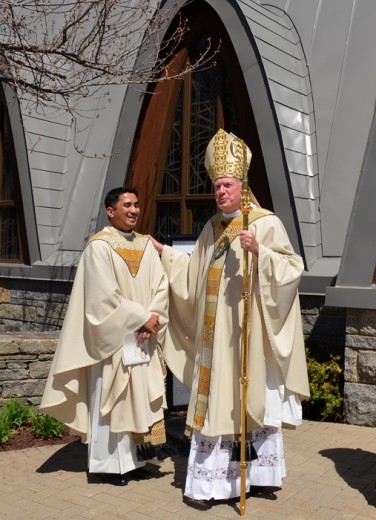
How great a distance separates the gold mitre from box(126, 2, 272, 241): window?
343 centimetres

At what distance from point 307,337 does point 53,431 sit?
2703mm

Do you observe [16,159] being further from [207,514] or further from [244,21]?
[207,514]

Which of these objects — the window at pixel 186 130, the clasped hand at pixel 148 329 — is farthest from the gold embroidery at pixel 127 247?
the window at pixel 186 130

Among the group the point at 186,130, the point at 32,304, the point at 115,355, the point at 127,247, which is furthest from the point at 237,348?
the point at 32,304

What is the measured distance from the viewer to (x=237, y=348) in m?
4.07

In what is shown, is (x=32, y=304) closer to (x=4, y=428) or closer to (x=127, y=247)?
(x=4, y=428)

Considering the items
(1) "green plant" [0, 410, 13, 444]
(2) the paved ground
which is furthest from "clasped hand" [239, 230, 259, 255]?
(1) "green plant" [0, 410, 13, 444]

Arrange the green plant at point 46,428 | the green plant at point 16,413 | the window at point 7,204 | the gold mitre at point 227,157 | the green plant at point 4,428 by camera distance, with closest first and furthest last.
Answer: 1. the gold mitre at point 227,157
2. the green plant at point 4,428
3. the green plant at point 46,428
4. the green plant at point 16,413
5. the window at point 7,204

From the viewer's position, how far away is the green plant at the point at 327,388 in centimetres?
599

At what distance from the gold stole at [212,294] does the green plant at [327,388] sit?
2.22 meters

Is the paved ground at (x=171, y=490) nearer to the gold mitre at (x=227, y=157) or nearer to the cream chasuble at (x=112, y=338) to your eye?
the cream chasuble at (x=112, y=338)

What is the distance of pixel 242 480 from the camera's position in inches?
151

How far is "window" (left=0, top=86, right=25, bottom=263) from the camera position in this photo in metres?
10.1

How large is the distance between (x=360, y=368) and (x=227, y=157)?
271 cm
